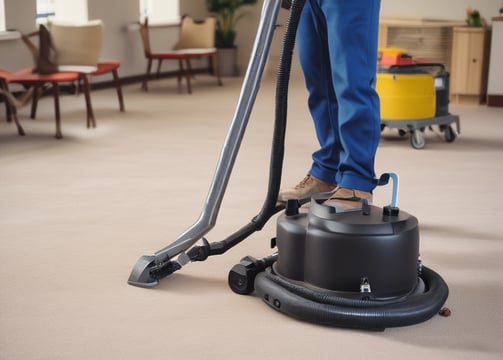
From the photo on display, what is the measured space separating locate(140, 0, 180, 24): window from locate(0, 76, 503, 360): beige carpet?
11.1ft

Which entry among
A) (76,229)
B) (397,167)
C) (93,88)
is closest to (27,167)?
(76,229)

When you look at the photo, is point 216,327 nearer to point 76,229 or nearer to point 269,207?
point 269,207

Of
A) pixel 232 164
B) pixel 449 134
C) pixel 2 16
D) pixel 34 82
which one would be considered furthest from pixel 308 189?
pixel 2 16

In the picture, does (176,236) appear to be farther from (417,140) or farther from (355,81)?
(417,140)

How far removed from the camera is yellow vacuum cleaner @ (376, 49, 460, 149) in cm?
439

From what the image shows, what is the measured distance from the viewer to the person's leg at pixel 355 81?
6.61 ft

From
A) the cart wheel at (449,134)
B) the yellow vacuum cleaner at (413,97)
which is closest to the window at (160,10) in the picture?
the yellow vacuum cleaner at (413,97)

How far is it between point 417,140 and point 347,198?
2.44 meters

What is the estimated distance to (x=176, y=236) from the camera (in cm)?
254

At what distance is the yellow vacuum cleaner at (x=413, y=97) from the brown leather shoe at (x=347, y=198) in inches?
92.5

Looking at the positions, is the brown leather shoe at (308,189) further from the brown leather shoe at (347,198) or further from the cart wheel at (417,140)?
the cart wheel at (417,140)

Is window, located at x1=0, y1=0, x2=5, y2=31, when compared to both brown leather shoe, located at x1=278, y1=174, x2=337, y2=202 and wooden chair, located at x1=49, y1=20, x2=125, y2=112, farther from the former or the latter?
brown leather shoe, located at x1=278, y1=174, x2=337, y2=202

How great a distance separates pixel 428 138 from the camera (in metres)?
4.64

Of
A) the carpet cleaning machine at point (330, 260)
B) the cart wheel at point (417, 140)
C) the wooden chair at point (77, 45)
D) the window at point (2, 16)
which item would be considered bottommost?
the cart wheel at point (417, 140)
